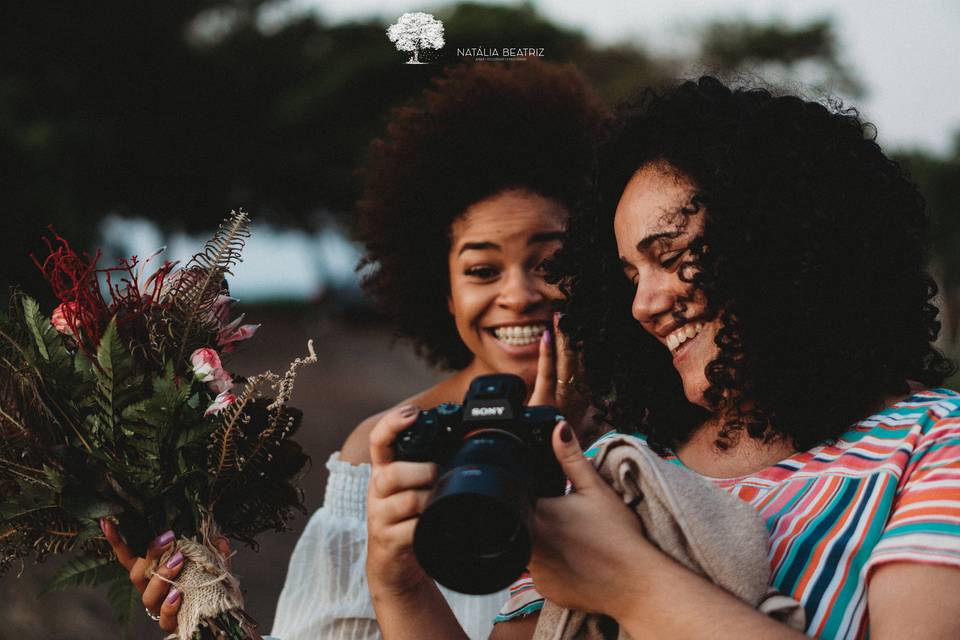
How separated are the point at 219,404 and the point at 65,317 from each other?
430mm

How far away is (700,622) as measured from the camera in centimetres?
144

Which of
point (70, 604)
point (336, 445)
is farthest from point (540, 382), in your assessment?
point (336, 445)

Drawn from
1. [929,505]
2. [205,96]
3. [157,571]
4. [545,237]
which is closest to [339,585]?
[157,571]

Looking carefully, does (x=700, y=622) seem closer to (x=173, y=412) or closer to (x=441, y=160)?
(x=173, y=412)

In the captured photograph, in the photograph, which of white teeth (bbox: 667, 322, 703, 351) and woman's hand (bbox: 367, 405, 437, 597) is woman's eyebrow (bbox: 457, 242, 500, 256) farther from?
woman's hand (bbox: 367, 405, 437, 597)

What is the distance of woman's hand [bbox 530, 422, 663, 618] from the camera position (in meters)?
1.52

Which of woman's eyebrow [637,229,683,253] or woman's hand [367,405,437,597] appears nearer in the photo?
woman's hand [367,405,437,597]

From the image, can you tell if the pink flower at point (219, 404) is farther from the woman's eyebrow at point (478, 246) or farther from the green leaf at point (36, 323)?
the woman's eyebrow at point (478, 246)

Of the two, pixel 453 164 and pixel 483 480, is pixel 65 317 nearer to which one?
pixel 483 480

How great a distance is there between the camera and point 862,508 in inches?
62.7

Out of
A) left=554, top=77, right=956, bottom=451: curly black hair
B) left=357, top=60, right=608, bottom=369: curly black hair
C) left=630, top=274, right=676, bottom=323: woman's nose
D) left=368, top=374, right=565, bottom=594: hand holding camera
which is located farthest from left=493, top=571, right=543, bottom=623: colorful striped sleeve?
left=357, top=60, right=608, bottom=369: curly black hair

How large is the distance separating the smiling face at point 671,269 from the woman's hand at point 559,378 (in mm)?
662

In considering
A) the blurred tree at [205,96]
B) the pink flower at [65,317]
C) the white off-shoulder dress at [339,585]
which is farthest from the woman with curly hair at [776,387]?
the blurred tree at [205,96]

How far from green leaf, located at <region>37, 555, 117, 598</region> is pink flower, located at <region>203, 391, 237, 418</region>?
0.48 m
